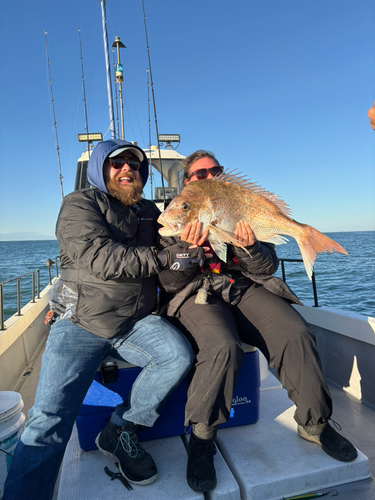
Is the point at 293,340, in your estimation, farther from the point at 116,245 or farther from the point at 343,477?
the point at 116,245

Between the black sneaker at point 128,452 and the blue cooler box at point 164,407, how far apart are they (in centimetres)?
12

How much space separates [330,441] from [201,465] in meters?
0.82

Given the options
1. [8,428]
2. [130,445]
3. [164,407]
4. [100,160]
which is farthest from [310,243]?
[8,428]

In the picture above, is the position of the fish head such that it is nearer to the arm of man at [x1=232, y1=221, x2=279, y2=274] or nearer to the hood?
the arm of man at [x1=232, y1=221, x2=279, y2=274]

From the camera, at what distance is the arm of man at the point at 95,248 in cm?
190

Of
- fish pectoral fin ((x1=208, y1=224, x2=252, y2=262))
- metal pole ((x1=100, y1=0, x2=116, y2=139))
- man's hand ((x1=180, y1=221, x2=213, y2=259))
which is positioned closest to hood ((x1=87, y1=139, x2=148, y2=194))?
man's hand ((x1=180, y1=221, x2=213, y2=259))

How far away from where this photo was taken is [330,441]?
6.42 feet

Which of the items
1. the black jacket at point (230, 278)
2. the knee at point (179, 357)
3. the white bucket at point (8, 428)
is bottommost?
the white bucket at point (8, 428)

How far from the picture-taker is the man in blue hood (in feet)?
5.56

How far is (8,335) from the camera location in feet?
11.4

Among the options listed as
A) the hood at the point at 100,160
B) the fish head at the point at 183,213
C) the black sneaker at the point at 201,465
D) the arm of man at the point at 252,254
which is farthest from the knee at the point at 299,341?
the hood at the point at 100,160

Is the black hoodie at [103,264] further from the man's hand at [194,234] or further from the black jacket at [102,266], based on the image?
the man's hand at [194,234]

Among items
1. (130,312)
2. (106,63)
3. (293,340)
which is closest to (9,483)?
(130,312)

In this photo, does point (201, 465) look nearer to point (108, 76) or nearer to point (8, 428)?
point (8, 428)
